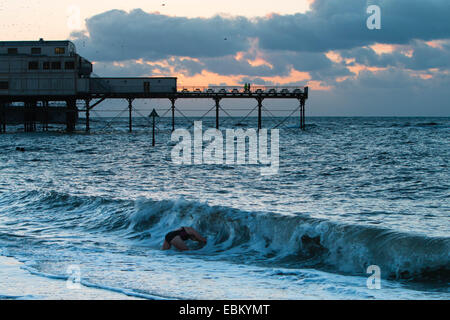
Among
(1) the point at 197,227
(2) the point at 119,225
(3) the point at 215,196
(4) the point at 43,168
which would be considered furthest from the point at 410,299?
(4) the point at 43,168

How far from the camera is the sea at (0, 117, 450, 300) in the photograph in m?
7.67

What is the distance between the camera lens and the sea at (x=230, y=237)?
7668 millimetres

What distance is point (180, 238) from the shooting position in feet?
35.4

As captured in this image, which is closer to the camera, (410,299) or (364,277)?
(410,299)

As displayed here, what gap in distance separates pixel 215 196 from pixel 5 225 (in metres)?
6.47

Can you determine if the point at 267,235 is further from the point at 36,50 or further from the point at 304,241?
the point at 36,50

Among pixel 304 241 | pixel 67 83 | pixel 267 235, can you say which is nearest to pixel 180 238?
pixel 267 235

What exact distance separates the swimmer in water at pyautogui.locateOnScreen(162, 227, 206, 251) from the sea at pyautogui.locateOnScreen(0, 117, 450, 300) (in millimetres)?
203

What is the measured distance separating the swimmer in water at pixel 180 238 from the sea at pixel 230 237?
0.20 metres

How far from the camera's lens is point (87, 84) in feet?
184

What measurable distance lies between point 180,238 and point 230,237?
159 cm

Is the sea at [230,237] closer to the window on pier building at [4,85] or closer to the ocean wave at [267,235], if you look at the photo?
the ocean wave at [267,235]
